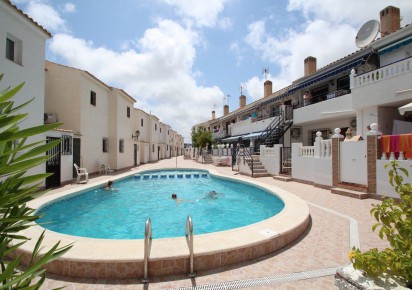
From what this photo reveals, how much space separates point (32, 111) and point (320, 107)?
2157 centimetres

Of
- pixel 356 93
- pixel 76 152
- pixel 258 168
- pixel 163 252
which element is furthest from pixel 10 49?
pixel 356 93

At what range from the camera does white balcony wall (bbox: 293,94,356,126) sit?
17.3 metres

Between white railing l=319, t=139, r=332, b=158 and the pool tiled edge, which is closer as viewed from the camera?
the pool tiled edge

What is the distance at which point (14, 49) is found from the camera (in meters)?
12.0

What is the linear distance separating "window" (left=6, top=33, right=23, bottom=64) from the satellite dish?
919 inches

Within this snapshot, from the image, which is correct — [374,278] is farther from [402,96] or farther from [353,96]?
[353,96]

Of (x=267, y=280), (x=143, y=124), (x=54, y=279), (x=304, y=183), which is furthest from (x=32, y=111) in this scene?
(x=143, y=124)

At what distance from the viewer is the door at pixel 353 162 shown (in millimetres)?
11476

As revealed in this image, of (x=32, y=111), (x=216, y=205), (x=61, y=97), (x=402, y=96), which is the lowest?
(x=216, y=205)

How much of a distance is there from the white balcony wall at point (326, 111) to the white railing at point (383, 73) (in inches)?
92.7

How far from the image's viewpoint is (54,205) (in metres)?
10.8

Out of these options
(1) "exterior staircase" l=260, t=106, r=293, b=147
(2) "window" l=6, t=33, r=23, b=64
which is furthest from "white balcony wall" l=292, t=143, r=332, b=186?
(2) "window" l=6, t=33, r=23, b=64

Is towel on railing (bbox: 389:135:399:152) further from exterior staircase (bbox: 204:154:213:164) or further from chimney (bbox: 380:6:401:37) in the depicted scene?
exterior staircase (bbox: 204:154:213:164)

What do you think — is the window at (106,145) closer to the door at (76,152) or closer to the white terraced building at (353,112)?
the door at (76,152)
